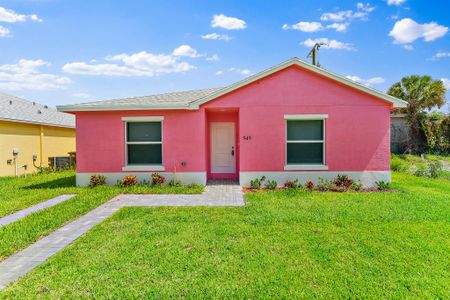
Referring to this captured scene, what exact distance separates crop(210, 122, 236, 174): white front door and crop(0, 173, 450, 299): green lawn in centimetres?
525

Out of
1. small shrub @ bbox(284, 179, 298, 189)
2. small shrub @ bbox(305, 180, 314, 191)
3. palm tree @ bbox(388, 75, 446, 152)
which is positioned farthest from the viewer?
palm tree @ bbox(388, 75, 446, 152)

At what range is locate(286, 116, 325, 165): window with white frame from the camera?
32.9ft

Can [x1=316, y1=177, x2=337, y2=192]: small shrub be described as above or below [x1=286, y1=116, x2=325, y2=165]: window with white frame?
below

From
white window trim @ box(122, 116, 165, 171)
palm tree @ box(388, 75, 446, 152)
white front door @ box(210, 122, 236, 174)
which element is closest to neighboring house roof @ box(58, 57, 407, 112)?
white window trim @ box(122, 116, 165, 171)

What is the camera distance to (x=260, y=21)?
Answer: 12484 mm

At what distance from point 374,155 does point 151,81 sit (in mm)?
13140

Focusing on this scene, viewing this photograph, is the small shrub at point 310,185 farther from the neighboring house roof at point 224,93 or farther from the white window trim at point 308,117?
the neighboring house roof at point 224,93

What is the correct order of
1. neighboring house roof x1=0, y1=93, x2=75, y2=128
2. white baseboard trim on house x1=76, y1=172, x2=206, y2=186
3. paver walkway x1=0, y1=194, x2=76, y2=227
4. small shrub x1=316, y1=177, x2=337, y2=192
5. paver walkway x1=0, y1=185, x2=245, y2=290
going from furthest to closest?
neighboring house roof x1=0, y1=93, x2=75, y2=128 → white baseboard trim on house x1=76, y1=172, x2=206, y2=186 → small shrub x1=316, y1=177, x2=337, y2=192 → paver walkway x1=0, y1=194, x2=76, y2=227 → paver walkway x1=0, y1=185, x2=245, y2=290

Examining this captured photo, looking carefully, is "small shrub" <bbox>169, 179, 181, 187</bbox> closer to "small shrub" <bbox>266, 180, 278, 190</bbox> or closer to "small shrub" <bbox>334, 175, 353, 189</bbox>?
"small shrub" <bbox>266, 180, 278, 190</bbox>

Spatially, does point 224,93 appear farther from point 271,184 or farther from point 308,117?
point 271,184

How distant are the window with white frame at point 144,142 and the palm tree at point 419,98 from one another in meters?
19.8

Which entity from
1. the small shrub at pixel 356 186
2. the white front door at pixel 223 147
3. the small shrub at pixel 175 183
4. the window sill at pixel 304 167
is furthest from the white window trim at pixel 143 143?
the small shrub at pixel 356 186

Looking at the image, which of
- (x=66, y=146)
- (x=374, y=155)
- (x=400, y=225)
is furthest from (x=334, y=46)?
(x=66, y=146)

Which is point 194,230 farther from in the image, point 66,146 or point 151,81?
point 66,146
